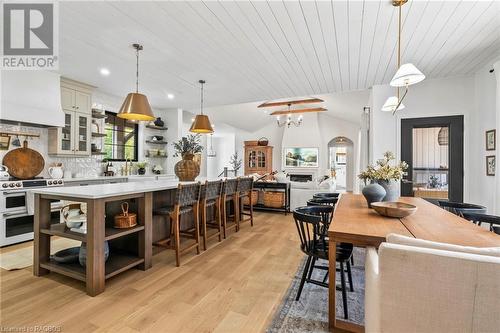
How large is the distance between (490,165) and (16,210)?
6697 millimetres

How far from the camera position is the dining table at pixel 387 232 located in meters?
1.48

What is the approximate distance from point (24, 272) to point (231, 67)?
3482mm

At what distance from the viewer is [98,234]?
2086mm

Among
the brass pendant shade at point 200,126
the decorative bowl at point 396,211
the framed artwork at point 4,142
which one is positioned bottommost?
the decorative bowl at point 396,211

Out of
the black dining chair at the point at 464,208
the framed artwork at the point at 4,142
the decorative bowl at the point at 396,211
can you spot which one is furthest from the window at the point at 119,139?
the black dining chair at the point at 464,208

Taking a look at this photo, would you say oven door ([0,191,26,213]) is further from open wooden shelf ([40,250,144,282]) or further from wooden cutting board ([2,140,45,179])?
open wooden shelf ([40,250,144,282])

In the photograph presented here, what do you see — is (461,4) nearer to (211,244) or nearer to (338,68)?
(338,68)

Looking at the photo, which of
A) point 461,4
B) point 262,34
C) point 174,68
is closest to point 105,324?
point 262,34

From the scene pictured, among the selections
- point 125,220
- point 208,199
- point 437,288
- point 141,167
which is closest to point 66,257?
point 125,220

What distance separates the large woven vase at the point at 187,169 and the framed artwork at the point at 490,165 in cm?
413

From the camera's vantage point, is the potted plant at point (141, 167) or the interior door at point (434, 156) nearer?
the interior door at point (434, 156)

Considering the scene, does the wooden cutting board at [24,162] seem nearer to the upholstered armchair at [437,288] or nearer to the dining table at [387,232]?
the dining table at [387,232]

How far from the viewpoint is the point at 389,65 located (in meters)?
3.38

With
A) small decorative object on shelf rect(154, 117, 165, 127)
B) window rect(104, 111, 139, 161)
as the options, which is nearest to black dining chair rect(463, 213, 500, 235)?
window rect(104, 111, 139, 161)
